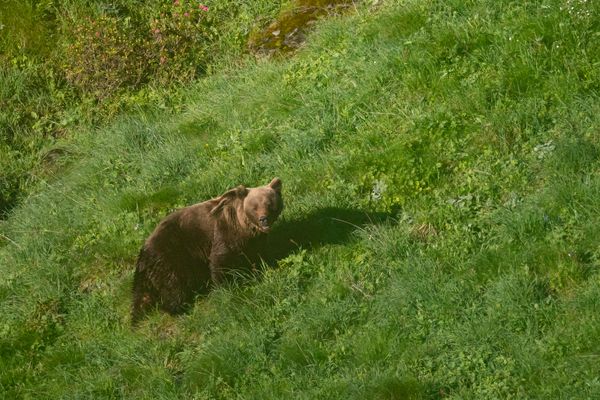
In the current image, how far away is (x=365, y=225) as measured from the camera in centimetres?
891

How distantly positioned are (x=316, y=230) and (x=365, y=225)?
40cm

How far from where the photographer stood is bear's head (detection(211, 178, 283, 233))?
855cm

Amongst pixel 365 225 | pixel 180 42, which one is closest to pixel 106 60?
pixel 180 42

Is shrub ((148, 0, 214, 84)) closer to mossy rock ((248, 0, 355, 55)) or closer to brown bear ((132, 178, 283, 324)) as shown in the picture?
mossy rock ((248, 0, 355, 55))

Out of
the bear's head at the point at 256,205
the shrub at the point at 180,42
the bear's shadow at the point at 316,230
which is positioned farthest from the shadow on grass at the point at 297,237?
the shrub at the point at 180,42

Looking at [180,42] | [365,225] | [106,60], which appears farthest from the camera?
[180,42]

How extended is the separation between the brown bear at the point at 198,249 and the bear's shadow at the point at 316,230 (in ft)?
0.84

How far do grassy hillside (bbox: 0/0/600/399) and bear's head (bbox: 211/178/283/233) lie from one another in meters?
0.38

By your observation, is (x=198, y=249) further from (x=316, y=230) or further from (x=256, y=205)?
(x=316, y=230)

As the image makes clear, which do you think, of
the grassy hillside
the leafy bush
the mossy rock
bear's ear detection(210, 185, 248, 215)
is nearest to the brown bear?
bear's ear detection(210, 185, 248, 215)

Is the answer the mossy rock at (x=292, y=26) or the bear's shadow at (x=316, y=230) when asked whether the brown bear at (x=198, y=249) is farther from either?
the mossy rock at (x=292, y=26)

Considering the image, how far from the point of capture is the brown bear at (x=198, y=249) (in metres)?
8.66

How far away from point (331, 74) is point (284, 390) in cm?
409

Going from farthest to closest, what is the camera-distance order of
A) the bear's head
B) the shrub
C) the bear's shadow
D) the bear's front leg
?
the shrub
the bear's shadow
the bear's front leg
the bear's head
